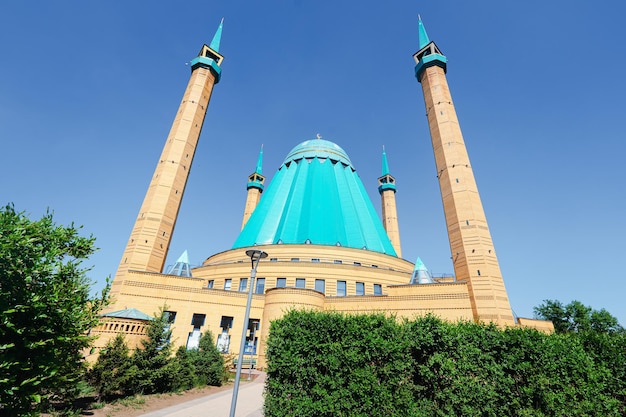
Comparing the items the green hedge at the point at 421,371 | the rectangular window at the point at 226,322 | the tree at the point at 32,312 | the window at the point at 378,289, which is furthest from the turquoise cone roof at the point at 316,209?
the tree at the point at 32,312

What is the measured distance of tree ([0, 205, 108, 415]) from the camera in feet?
21.1

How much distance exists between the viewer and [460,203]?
95.5 ft

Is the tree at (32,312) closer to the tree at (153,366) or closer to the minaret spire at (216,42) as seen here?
the tree at (153,366)

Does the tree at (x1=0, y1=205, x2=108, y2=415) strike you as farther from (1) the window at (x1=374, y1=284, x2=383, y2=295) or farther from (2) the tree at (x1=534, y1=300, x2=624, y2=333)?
(2) the tree at (x1=534, y1=300, x2=624, y2=333)

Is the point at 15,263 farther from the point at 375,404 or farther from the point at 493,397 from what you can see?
the point at 493,397

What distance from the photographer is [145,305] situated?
85.8 ft

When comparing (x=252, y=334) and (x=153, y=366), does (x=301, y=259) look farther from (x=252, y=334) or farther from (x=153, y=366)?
(x=153, y=366)

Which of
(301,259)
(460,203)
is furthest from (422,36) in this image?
(301,259)

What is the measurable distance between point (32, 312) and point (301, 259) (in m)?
26.8

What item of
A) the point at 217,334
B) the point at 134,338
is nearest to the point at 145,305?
the point at 217,334

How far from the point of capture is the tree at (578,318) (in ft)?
146

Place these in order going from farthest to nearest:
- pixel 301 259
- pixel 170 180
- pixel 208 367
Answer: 1. pixel 301 259
2. pixel 170 180
3. pixel 208 367

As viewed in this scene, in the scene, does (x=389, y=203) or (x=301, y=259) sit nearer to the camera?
(x=301, y=259)

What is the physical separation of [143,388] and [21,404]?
769cm
